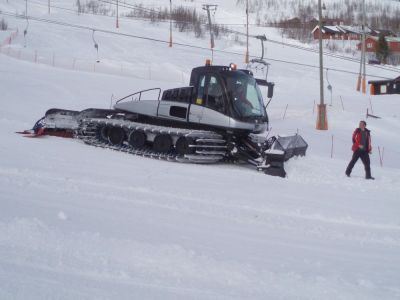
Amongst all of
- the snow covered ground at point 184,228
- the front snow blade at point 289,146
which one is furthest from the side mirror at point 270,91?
the snow covered ground at point 184,228

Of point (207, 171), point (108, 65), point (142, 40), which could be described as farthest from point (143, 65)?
point (207, 171)

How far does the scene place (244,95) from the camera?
480 inches

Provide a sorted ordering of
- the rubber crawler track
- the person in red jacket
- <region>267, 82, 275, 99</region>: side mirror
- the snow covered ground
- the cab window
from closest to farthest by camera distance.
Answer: the snow covered ground, the person in red jacket, the rubber crawler track, the cab window, <region>267, 82, 275, 99</region>: side mirror

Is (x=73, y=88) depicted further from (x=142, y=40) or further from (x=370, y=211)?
(x=142, y=40)

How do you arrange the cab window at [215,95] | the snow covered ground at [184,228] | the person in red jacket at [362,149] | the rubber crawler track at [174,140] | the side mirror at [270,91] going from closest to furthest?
the snow covered ground at [184,228] → the person in red jacket at [362,149] → the rubber crawler track at [174,140] → the cab window at [215,95] → the side mirror at [270,91]

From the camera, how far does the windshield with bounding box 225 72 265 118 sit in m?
11.9

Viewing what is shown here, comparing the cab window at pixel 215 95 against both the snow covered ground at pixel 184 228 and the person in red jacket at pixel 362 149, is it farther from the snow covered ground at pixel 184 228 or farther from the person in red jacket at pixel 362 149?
the person in red jacket at pixel 362 149

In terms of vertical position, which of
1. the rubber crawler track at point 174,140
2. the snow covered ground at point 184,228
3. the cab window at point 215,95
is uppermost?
the cab window at point 215,95

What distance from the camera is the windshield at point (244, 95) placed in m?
11.9

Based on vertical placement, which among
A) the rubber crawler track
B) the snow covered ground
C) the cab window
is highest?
the cab window

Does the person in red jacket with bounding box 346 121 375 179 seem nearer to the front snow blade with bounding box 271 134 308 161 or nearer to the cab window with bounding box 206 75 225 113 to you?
the front snow blade with bounding box 271 134 308 161

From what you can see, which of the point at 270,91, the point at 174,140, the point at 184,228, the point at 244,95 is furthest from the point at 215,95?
the point at 184,228

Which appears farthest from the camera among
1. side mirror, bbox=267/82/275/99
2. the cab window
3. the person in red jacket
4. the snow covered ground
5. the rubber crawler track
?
side mirror, bbox=267/82/275/99

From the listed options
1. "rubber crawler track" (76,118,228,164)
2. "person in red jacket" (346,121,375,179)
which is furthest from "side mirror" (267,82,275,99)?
A: "person in red jacket" (346,121,375,179)
